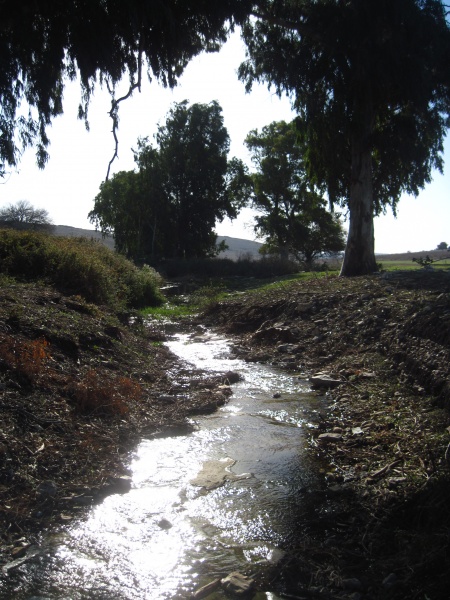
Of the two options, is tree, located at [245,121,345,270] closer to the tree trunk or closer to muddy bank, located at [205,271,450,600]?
the tree trunk

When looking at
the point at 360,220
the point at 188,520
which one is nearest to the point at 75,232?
the point at 360,220

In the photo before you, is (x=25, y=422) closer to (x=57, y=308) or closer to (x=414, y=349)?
(x=57, y=308)

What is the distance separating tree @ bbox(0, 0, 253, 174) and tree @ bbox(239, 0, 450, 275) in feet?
19.3

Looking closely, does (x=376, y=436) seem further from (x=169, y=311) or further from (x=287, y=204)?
(x=287, y=204)

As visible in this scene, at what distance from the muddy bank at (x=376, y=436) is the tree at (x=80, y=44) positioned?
17.0 feet

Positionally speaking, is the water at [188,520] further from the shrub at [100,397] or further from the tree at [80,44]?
the tree at [80,44]

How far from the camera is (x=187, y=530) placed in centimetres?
401

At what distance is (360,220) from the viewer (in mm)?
17906

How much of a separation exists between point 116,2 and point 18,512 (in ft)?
21.4

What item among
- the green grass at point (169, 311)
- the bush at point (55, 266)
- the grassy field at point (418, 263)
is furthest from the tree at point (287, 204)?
the bush at point (55, 266)

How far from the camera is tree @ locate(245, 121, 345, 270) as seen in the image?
Answer: 154 ft

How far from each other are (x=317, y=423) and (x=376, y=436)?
3.19 ft

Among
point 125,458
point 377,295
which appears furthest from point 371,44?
point 125,458

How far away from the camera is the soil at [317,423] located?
141 inches
